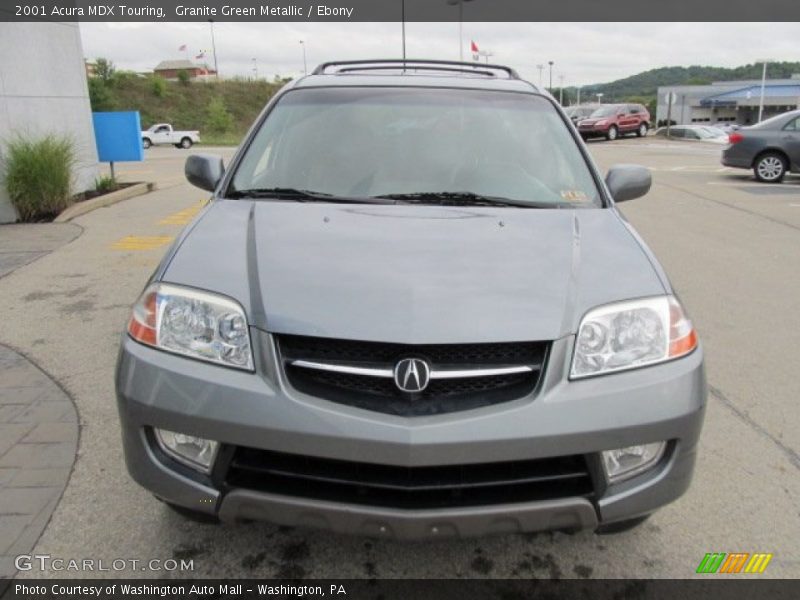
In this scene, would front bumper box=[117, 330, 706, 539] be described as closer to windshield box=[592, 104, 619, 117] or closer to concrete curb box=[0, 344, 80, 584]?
concrete curb box=[0, 344, 80, 584]

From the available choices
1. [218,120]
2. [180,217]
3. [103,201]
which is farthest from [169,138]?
[180,217]

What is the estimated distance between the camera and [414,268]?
220 cm

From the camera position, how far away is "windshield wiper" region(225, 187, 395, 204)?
2.88 m

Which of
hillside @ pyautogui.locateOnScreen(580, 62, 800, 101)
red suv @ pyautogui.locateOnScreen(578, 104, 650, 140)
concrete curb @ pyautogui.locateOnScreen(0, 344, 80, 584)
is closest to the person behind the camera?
concrete curb @ pyautogui.locateOnScreen(0, 344, 80, 584)

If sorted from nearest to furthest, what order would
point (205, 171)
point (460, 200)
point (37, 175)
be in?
point (460, 200), point (205, 171), point (37, 175)

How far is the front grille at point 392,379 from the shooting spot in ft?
6.37

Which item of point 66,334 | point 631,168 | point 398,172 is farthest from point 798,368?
point 66,334

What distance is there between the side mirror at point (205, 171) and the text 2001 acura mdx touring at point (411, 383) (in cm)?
101

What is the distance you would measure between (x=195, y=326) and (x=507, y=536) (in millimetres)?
1427

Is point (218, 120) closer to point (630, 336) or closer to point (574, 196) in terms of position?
point (574, 196)

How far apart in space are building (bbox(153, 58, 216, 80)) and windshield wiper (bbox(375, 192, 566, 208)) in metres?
85.5

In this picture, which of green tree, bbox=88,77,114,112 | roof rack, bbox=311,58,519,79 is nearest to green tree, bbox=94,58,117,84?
green tree, bbox=88,77,114,112

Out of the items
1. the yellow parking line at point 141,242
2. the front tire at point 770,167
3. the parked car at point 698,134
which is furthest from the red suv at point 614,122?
the yellow parking line at point 141,242

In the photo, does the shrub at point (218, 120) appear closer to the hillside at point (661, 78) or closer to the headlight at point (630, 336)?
the headlight at point (630, 336)
